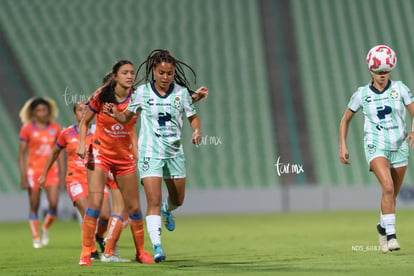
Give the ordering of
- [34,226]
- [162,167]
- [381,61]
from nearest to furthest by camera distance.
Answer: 1. [162,167]
2. [381,61]
3. [34,226]

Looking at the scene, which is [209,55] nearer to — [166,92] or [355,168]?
[355,168]

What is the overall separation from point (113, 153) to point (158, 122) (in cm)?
65

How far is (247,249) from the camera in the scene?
1132 centimetres

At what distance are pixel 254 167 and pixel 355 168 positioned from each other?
2894 millimetres

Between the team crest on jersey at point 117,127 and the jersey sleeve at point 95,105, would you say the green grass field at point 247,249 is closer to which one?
the team crest on jersey at point 117,127

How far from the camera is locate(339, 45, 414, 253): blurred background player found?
9.43 metres

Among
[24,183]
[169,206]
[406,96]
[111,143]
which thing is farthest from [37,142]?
[406,96]

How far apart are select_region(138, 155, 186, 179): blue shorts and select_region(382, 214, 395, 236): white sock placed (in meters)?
2.20

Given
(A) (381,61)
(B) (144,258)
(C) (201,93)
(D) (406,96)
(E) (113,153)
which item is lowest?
(B) (144,258)

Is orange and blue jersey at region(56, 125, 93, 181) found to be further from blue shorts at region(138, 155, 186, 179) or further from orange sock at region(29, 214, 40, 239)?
blue shorts at region(138, 155, 186, 179)

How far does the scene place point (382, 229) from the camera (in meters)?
9.56

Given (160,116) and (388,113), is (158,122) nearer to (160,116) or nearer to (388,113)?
(160,116)

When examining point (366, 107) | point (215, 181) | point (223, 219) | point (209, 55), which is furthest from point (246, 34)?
point (366, 107)

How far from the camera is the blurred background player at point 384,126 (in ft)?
30.9
